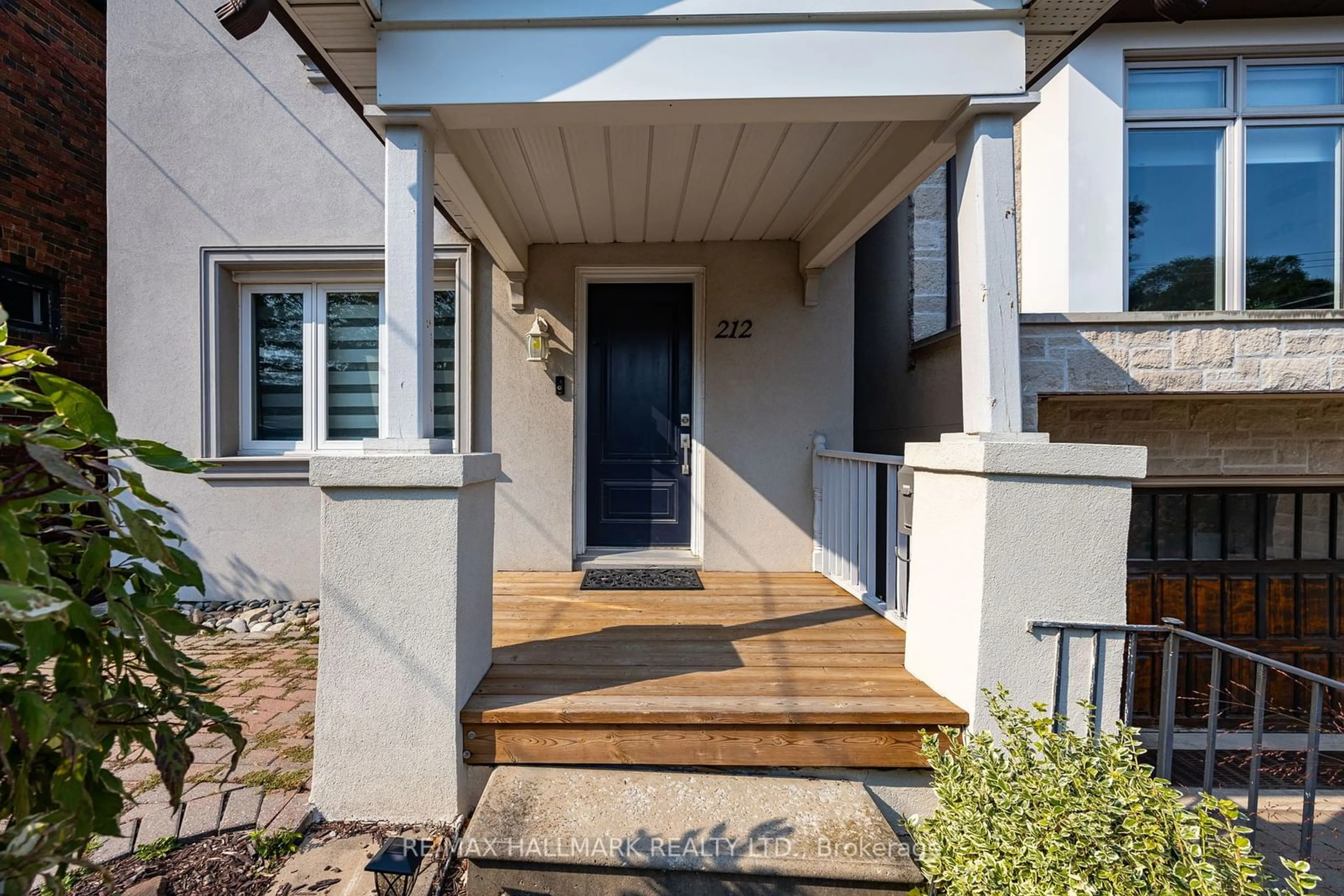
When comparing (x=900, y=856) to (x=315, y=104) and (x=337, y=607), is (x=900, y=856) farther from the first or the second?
(x=315, y=104)

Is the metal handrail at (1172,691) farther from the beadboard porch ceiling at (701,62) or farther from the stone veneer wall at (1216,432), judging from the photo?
the stone veneer wall at (1216,432)

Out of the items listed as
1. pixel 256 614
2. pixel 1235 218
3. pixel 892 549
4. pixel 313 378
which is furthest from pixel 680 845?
pixel 1235 218

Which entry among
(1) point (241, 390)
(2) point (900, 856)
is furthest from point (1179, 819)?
(1) point (241, 390)

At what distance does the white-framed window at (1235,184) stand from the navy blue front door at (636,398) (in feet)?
8.76

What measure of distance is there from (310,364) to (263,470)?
2.57 ft

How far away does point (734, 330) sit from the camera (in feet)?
12.7

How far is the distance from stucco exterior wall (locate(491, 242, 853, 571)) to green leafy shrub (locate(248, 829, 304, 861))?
6.78ft

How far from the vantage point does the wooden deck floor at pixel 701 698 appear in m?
1.93

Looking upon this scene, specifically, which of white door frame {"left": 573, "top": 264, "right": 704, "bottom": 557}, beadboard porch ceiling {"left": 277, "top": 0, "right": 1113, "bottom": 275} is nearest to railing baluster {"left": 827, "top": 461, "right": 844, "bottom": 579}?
white door frame {"left": 573, "top": 264, "right": 704, "bottom": 557}

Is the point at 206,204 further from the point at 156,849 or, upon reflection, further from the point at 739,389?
the point at 156,849

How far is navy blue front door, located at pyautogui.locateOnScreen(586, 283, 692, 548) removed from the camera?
410 centimetres

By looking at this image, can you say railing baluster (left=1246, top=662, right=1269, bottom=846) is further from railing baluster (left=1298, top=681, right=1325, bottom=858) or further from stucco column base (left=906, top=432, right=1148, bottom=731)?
stucco column base (left=906, top=432, right=1148, bottom=731)

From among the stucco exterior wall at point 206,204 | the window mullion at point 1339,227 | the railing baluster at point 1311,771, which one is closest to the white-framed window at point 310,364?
the stucco exterior wall at point 206,204

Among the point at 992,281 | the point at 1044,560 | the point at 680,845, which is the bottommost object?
the point at 680,845
